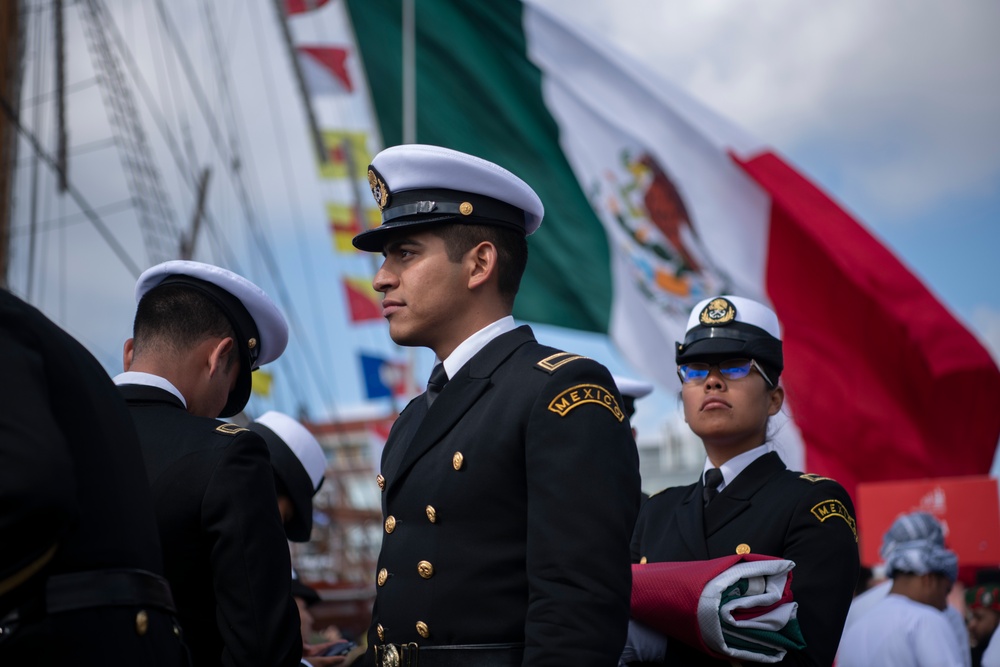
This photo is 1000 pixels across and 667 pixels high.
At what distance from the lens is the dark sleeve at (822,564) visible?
331 cm

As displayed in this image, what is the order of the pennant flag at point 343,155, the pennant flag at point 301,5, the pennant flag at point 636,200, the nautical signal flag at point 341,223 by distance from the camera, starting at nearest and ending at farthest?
the pennant flag at point 636,200 → the pennant flag at point 301,5 → the pennant flag at point 343,155 → the nautical signal flag at point 341,223

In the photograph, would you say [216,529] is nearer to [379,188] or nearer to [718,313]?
[379,188]

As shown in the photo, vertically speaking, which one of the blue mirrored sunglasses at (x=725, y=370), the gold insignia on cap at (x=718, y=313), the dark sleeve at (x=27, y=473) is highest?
the gold insignia on cap at (x=718, y=313)

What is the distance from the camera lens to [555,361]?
2.77m

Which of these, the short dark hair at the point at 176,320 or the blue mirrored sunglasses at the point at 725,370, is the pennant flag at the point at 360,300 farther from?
the short dark hair at the point at 176,320

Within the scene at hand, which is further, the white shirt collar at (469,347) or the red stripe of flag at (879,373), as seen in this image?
the red stripe of flag at (879,373)

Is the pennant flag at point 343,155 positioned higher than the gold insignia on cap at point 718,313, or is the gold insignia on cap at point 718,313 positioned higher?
the pennant flag at point 343,155

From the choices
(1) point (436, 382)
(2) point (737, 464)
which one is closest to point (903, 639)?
(2) point (737, 464)

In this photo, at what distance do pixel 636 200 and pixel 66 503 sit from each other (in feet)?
34.3

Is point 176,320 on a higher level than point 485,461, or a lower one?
higher


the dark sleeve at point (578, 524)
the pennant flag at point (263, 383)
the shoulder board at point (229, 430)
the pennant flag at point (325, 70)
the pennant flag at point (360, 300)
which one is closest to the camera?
the dark sleeve at point (578, 524)

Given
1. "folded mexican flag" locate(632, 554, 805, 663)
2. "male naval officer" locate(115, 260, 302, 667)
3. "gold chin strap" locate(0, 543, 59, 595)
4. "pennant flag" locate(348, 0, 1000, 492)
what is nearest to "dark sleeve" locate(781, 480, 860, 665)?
"folded mexican flag" locate(632, 554, 805, 663)

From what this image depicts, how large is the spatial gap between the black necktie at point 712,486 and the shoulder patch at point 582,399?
1.27 m

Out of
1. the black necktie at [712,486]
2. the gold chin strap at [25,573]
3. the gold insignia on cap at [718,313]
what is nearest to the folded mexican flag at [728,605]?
the black necktie at [712,486]
